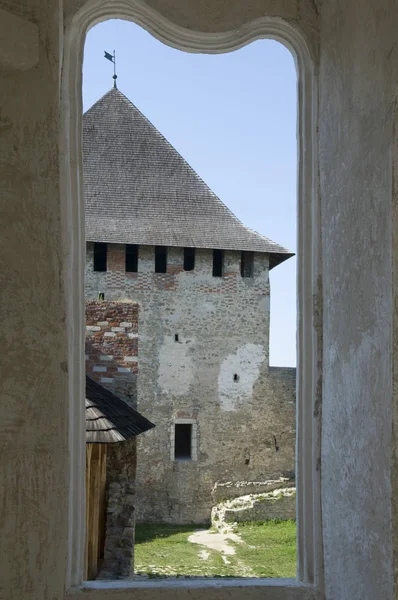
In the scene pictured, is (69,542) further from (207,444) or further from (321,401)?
(207,444)

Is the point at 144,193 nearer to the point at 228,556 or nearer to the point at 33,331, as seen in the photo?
the point at 228,556

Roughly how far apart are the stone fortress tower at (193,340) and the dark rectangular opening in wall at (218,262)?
22 millimetres

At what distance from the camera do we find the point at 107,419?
4715mm

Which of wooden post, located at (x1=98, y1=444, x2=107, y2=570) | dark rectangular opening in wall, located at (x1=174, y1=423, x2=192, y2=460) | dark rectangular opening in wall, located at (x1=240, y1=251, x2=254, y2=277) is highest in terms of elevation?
dark rectangular opening in wall, located at (x1=240, y1=251, x2=254, y2=277)

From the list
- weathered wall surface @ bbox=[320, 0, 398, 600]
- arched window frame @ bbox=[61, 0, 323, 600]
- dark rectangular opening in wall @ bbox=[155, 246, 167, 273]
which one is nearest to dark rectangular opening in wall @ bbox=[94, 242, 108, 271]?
dark rectangular opening in wall @ bbox=[155, 246, 167, 273]

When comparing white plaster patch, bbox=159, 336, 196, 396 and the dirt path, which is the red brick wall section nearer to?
the dirt path

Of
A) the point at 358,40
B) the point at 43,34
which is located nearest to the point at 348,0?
the point at 358,40

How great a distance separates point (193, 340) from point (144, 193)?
10.8 ft

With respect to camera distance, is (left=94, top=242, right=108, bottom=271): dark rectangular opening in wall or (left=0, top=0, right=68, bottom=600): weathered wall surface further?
(left=94, top=242, right=108, bottom=271): dark rectangular opening in wall

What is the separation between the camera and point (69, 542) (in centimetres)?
158

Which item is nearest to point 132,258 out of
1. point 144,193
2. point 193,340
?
point 144,193

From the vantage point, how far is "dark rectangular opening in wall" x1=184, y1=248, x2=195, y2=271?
14.3 metres

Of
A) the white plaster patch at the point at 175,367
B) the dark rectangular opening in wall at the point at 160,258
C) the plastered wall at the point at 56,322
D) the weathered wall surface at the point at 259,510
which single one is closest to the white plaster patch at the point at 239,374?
the white plaster patch at the point at 175,367

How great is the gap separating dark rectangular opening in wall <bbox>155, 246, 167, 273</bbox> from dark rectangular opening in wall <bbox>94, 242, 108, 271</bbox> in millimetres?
1024
